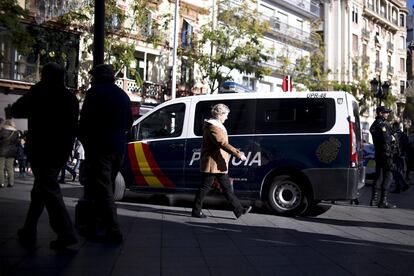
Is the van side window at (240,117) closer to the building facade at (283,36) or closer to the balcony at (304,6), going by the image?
the building facade at (283,36)

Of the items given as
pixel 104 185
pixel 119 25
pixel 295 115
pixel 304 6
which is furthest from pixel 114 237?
pixel 304 6

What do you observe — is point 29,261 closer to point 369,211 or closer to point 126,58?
point 369,211

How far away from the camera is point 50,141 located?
202 inches

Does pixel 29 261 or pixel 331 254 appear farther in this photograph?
pixel 331 254

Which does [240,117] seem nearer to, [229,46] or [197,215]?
[197,215]

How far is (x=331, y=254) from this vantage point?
17.5ft

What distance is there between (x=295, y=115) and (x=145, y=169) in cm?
306

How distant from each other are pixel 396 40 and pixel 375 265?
6135cm

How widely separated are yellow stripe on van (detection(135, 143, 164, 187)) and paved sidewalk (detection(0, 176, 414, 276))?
0.98 meters

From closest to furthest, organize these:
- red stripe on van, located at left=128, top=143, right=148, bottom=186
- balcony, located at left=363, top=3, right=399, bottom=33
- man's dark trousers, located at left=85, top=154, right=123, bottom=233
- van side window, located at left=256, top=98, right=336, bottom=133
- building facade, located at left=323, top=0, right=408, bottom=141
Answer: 1. man's dark trousers, located at left=85, top=154, right=123, bottom=233
2. van side window, located at left=256, top=98, right=336, bottom=133
3. red stripe on van, located at left=128, top=143, right=148, bottom=186
4. building facade, located at left=323, top=0, right=408, bottom=141
5. balcony, located at left=363, top=3, right=399, bottom=33

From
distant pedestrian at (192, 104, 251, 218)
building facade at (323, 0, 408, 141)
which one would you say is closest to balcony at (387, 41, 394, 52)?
building facade at (323, 0, 408, 141)

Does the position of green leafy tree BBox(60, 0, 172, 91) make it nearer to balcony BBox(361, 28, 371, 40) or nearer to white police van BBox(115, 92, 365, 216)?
white police van BBox(115, 92, 365, 216)

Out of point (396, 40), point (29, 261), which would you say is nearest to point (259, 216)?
point (29, 261)

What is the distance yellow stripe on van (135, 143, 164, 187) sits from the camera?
30.7ft
